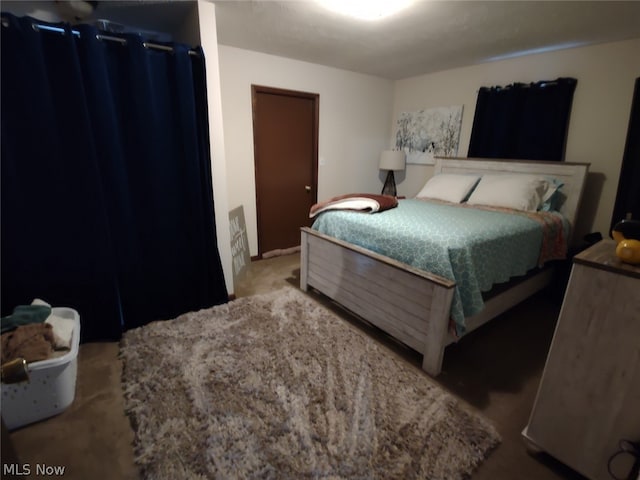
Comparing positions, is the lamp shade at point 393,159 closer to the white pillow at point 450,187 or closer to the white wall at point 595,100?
the white pillow at point 450,187

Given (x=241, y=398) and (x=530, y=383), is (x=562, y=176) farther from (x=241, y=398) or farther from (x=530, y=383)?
(x=241, y=398)

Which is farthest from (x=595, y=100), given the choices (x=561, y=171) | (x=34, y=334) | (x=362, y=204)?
(x=34, y=334)

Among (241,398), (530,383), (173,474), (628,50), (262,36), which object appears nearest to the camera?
(173,474)

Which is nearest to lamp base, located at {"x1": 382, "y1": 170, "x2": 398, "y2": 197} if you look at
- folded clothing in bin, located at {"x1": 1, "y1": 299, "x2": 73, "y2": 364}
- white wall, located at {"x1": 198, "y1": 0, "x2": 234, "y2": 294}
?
white wall, located at {"x1": 198, "y1": 0, "x2": 234, "y2": 294}

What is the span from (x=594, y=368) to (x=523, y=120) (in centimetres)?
276

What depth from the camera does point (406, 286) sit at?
1.86 metres

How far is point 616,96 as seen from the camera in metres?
2.56

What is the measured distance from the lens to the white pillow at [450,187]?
10.0 ft

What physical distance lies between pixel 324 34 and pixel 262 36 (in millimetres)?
549

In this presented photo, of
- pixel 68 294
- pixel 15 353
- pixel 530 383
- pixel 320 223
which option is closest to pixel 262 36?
pixel 320 223

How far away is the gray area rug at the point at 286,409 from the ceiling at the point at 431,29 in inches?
89.1

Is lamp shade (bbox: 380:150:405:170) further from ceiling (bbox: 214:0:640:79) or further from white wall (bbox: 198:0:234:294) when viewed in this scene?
white wall (bbox: 198:0:234:294)

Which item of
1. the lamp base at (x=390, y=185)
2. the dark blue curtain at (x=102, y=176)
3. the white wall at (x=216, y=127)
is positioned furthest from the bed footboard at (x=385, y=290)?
the lamp base at (x=390, y=185)

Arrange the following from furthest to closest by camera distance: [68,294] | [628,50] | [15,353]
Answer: [628,50]
[68,294]
[15,353]
